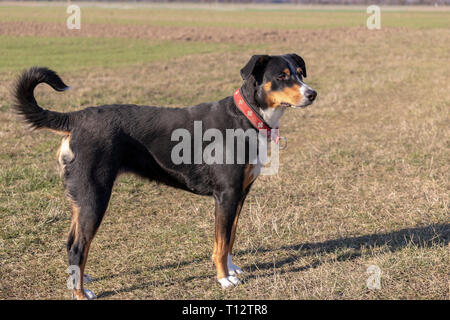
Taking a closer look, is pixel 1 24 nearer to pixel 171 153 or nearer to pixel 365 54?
pixel 365 54

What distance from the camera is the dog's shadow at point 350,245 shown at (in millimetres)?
5438

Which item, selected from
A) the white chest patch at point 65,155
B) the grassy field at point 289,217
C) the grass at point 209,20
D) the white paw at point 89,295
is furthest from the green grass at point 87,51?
the white paw at point 89,295

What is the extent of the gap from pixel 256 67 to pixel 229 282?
2262 mm

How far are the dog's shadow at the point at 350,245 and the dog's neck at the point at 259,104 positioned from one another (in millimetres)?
1696

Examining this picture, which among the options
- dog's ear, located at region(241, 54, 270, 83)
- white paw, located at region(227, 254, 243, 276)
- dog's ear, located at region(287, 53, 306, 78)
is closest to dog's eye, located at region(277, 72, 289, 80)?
dog's ear, located at region(241, 54, 270, 83)

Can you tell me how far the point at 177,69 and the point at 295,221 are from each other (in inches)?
686

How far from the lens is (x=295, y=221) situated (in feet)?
21.3

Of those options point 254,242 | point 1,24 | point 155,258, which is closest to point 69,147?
point 155,258

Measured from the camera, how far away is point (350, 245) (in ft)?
19.3

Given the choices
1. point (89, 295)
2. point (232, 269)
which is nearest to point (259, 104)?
point (232, 269)

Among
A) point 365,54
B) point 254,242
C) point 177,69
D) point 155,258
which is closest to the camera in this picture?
point 155,258

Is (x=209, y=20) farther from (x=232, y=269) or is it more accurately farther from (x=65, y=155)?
(x=65, y=155)

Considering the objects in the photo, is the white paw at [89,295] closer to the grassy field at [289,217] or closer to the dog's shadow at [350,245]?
the grassy field at [289,217]

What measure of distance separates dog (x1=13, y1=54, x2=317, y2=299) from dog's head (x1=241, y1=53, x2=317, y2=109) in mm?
10
